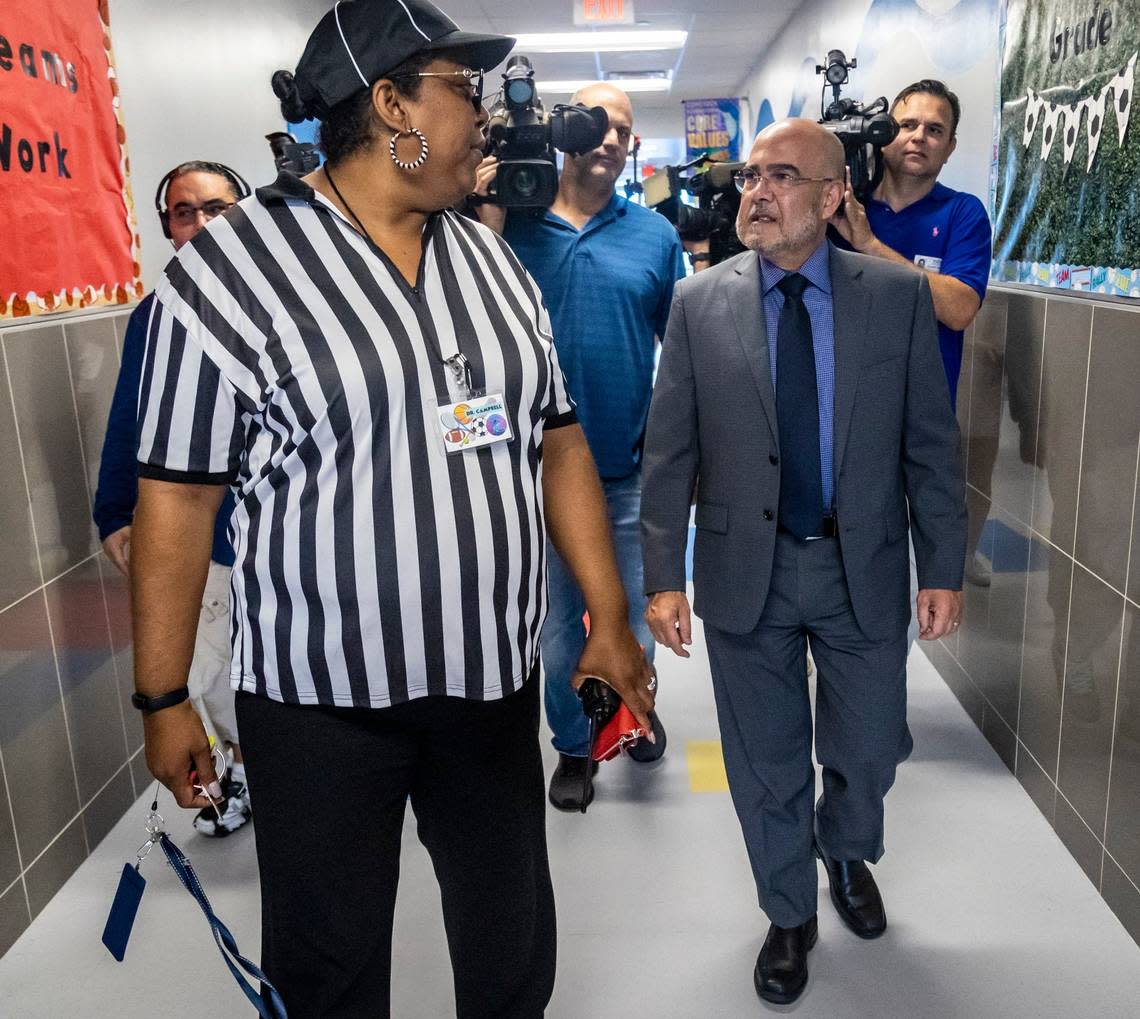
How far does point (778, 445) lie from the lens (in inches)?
69.7

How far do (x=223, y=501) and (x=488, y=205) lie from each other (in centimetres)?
93

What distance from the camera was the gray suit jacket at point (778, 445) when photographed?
69.6 inches

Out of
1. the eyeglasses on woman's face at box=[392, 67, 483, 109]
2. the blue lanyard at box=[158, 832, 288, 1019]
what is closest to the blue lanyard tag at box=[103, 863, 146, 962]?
the blue lanyard at box=[158, 832, 288, 1019]

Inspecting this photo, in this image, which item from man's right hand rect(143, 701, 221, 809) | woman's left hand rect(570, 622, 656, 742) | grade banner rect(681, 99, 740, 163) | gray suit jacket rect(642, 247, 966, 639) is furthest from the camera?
grade banner rect(681, 99, 740, 163)

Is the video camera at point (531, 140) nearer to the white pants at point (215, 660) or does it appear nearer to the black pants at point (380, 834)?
the white pants at point (215, 660)

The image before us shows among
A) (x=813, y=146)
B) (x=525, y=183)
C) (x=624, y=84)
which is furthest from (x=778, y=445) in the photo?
(x=624, y=84)

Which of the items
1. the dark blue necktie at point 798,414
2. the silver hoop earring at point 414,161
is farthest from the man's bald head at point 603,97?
the silver hoop earring at point 414,161

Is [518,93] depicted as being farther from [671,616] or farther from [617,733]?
[617,733]

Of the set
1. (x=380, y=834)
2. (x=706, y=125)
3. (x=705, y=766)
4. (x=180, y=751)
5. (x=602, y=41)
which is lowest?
(x=705, y=766)

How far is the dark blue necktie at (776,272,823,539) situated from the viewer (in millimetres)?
1772

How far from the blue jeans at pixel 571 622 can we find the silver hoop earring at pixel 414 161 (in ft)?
4.49

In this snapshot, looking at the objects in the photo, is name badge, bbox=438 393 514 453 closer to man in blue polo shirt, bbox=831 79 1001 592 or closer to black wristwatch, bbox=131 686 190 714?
black wristwatch, bbox=131 686 190 714

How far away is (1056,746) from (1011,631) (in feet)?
1.19

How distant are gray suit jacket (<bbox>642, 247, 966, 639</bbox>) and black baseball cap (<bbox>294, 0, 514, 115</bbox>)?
28.5 inches
